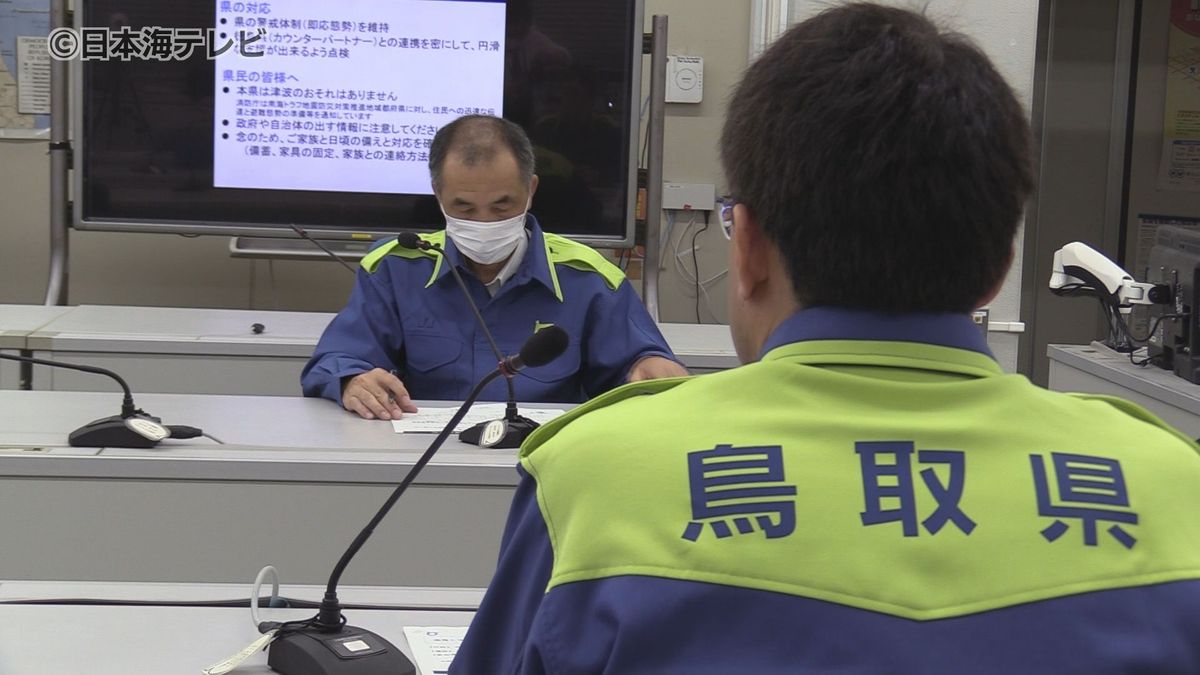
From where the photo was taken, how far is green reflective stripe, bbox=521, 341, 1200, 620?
0.68 meters

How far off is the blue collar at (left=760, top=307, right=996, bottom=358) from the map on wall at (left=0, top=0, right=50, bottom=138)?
393cm

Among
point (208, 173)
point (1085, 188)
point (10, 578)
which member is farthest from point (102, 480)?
point (1085, 188)

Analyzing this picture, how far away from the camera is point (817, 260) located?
766 millimetres

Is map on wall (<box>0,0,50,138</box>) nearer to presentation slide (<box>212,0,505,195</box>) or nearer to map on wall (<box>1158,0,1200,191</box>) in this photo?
presentation slide (<box>212,0,505,195</box>)

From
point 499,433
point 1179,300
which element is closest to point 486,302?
point 499,433

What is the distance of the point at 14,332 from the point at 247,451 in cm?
132

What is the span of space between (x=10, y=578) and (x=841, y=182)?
5.11 ft

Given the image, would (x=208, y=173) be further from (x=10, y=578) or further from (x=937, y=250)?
(x=937, y=250)

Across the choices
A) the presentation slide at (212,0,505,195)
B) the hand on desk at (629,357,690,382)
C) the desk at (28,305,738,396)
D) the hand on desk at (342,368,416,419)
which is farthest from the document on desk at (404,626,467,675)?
the presentation slide at (212,0,505,195)

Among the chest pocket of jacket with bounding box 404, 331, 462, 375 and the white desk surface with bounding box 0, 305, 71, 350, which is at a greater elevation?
the chest pocket of jacket with bounding box 404, 331, 462, 375

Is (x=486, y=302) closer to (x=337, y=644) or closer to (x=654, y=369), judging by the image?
(x=654, y=369)

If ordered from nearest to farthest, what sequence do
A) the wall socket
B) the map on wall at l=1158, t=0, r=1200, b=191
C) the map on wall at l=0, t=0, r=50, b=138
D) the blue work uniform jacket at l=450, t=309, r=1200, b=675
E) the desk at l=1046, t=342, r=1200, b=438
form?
the blue work uniform jacket at l=450, t=309, r=1200, b=675 < the desk at l=1046, t=342, r=1200, b=438 < the map on wall at l=0, t=0, r=50, b=138 < the wall socket < the map on wall at l=1158, t=0, r=1200, b=191

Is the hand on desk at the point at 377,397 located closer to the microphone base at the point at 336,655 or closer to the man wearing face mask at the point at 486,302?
the man wearing face mask at the point at 486,302

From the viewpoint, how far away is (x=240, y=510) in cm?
189
